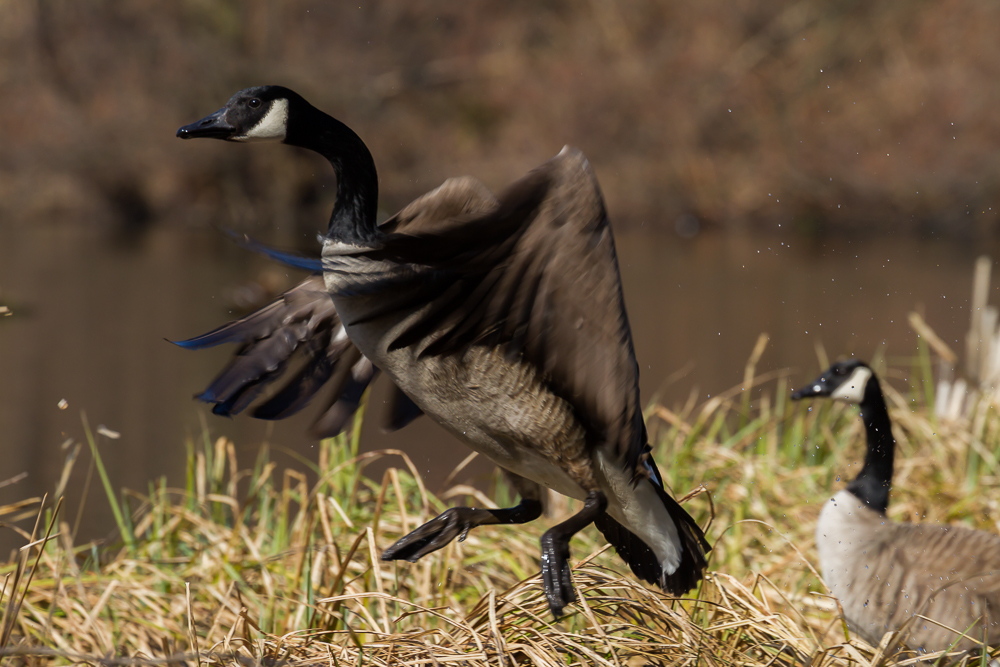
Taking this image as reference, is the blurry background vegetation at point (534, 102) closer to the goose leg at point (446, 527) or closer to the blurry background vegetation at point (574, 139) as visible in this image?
the blurry background vegetation at point (574, 139)

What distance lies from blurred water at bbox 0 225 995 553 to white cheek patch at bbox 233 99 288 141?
5.33 ft

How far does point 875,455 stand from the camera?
11.2 ft

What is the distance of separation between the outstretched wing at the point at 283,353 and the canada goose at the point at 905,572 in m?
1.63

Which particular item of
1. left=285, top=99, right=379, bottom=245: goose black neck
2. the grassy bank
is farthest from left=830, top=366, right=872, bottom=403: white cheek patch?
left=285, top=99, right=379, bottom=245: goose black neck

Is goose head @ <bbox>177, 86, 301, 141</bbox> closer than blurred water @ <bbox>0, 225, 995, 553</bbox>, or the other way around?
goose head @ <bbox>177, 86, 301, 141</bbox>

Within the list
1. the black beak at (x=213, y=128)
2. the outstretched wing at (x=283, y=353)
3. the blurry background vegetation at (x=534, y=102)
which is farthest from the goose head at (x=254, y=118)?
the blurry background vegetation at (x=534, y=102)

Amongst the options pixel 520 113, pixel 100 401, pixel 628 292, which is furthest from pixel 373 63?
pixel 100 401

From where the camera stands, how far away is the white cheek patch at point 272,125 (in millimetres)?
1965

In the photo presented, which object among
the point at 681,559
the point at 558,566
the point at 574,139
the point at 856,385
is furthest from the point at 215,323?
the point at 574,139

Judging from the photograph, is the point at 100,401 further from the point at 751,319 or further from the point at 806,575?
the point at 751,319

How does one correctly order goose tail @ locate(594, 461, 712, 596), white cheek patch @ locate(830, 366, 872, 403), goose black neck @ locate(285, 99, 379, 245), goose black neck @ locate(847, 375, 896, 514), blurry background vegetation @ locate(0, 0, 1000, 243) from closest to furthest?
goose black neck @ locate(285, 99, 379, 245) < goose tail @ locate(594, 461, 712, 596) < goose black neck @ locate(847, 375, 896, 514) < white cheek patch @ locate(830, 366, 872, 403) < blurry background vegetation @ locate(0, 0, 1000, 243)

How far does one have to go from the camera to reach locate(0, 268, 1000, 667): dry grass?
6.81 ft

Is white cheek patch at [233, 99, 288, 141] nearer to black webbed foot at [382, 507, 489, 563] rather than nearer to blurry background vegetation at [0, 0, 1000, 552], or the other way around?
black webbed foot at [382, 507, 489, 563]

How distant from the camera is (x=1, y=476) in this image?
193 inches
